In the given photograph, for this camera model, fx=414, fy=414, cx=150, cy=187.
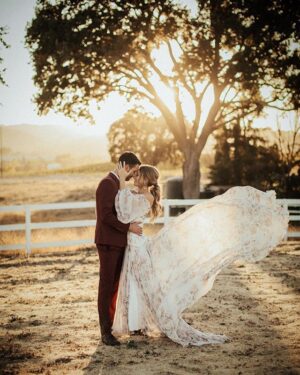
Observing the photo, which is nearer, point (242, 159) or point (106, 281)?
point (106, 281)

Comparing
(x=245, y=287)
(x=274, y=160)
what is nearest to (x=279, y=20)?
(x=274, y=160)

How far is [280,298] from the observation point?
22.8ft

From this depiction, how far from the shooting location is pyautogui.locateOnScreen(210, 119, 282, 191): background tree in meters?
24.0

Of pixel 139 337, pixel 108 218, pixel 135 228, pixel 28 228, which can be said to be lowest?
pixel 139 337

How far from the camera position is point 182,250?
5.07m

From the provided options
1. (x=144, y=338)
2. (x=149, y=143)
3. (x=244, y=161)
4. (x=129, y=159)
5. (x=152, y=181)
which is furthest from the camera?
(x=149, y=143)

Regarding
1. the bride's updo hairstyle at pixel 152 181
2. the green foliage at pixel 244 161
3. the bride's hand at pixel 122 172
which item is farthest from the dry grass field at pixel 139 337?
the green foliage at pixel 244 161

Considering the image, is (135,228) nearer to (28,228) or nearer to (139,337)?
(139,337)

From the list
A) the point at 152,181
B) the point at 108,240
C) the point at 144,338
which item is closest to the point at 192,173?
the point at 152,181

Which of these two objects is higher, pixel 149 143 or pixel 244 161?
pixel 149 143

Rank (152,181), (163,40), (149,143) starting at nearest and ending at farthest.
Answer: (152,181) → (163,40) → (149,143)

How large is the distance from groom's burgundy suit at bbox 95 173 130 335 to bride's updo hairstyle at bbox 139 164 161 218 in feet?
1.15

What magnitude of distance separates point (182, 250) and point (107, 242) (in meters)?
0.92

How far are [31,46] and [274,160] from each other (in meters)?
14.8
